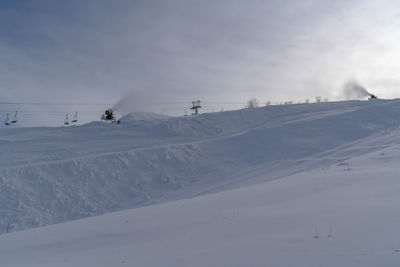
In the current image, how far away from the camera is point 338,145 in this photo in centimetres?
2405

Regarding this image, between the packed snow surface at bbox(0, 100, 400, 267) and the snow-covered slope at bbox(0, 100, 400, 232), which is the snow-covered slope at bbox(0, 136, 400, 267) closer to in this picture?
the packed snow surface at bbox(0, 100, 400, 267)

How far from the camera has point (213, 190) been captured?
1778cm

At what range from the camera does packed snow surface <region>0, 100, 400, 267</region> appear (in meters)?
5.41

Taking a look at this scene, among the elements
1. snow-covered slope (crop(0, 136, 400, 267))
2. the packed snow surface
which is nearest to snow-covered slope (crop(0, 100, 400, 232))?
the packed snow surface

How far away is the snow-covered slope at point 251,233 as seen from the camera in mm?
4811

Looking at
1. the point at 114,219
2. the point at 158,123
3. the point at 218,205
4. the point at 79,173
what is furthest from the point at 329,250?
the point at 158,123

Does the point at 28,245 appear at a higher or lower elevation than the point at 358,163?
lower

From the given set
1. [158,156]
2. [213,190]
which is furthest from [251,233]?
[158,156]

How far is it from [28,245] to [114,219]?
2.40m

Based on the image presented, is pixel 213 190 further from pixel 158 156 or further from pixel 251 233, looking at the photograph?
pixel 251 233

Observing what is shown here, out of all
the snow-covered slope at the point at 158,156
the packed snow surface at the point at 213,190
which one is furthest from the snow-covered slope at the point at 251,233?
the snow-covered slope at the point at 158,156

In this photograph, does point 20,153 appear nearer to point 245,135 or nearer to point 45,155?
point 45,155

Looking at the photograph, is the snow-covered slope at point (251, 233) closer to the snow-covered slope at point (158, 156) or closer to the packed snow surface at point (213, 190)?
the packed snow surface at point (213, 190)

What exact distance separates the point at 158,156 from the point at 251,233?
17791 millimetres
